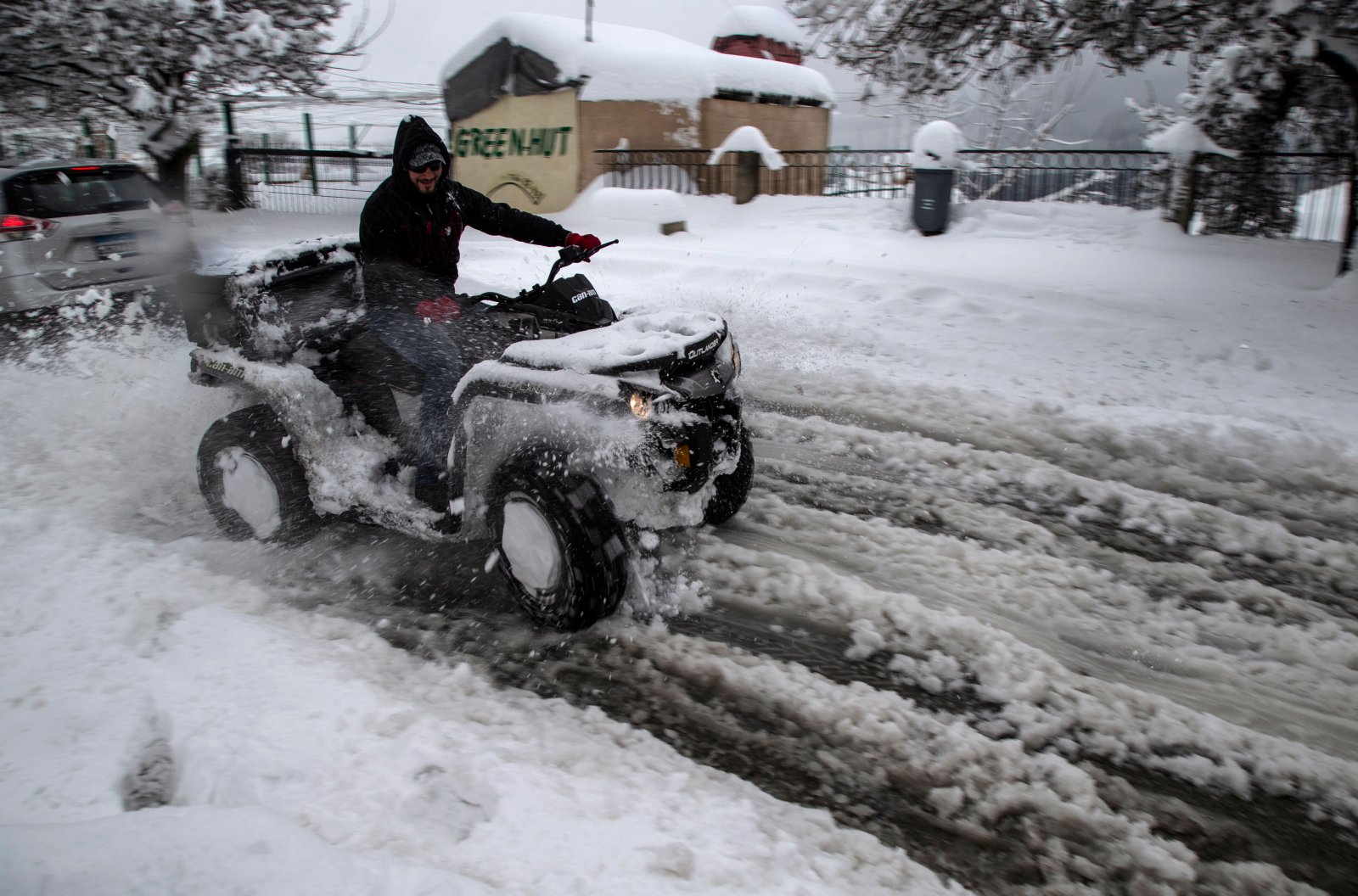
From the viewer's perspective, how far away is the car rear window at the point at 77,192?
24.3 feet

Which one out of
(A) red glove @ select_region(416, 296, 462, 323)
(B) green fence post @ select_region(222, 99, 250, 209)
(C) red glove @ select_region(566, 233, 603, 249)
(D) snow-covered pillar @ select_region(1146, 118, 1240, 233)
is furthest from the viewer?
(B) green fence post @ select_region(222, 99, 250, 209)

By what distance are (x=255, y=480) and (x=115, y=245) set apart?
536cm

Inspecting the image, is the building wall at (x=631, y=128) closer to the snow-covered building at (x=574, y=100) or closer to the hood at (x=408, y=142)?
the snow-covered building at (x=574, y=100)

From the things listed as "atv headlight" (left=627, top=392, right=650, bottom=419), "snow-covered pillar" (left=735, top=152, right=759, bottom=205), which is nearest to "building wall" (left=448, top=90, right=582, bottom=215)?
"snow-covered pillar" (left=735, top=152, right=759, bottom=205)

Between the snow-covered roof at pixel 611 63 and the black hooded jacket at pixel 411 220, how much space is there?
13.2 meters

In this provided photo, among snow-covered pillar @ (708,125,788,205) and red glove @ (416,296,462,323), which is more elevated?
snow-covered pillar @ (708,125,788,205)

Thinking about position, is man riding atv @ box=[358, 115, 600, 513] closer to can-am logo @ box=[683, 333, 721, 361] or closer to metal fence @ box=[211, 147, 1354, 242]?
can-am logo @ box=[683, 333, 721, 361]

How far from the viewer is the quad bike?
10.1ft

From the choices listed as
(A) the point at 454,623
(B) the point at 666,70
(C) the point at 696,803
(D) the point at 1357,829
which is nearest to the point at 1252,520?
(D) the point at 1357,829

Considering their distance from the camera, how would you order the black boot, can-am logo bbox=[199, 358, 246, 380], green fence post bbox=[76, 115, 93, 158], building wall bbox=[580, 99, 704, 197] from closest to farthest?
the black boot → can-am logo bbox=[199, 358, 246, 380] → building wall bbox=[580, 99, 704, 197] → green fence post bbox=[76, 115, 93, 158]

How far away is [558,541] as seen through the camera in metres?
3.08

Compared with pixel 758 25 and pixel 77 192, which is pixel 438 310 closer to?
pixel 77 192

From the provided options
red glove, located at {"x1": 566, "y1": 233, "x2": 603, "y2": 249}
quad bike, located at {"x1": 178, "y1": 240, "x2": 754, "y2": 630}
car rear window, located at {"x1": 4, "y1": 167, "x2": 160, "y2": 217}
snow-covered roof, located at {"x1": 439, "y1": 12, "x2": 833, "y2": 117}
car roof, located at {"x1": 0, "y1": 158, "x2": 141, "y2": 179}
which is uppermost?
snow-covered roof, located at {"x1": 439, "y1": 12, "x2": 833, "y2": 117}

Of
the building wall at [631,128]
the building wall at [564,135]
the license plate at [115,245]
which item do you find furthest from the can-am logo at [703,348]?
the building wall at [631,128]
